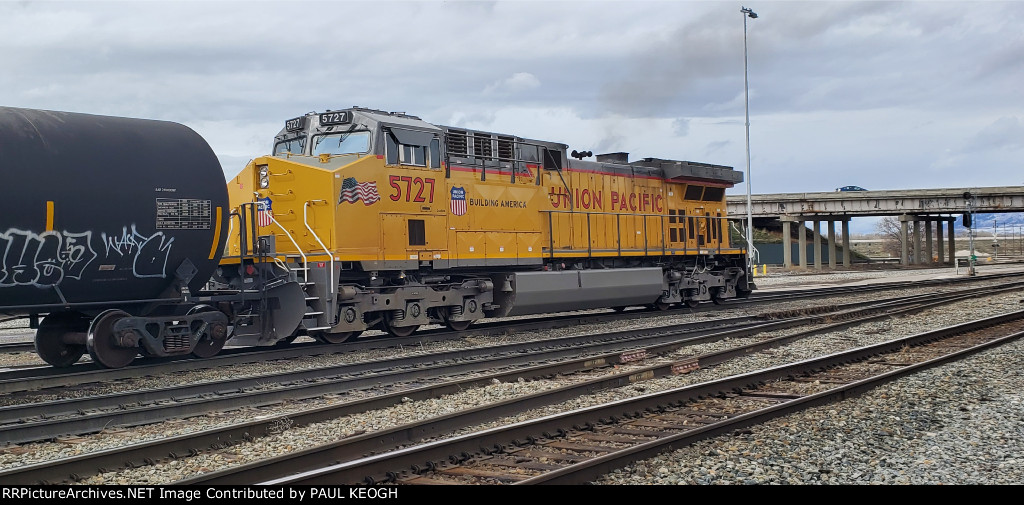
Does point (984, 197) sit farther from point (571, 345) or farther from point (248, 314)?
point (248, 314)

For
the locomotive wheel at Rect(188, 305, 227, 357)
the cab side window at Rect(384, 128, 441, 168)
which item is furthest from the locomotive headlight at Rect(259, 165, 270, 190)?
the locomotive wheel at Rect(188, 305, 227, 357)

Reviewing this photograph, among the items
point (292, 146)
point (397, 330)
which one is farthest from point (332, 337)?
point (292, 146)

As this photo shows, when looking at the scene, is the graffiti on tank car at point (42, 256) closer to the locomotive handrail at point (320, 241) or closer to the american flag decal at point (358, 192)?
the locomotive handrail at point (320, 241)

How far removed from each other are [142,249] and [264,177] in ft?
11.2

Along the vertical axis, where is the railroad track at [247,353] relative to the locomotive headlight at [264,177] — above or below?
below

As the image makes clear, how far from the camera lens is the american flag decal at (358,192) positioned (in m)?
12.3

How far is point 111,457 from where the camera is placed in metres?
5.81

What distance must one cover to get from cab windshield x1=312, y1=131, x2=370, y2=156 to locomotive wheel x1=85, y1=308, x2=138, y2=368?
4.23m

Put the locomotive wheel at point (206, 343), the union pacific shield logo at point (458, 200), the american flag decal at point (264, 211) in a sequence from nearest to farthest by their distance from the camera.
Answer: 1. the locomotive wheel at point (206, 343)
2. the american flag decal at point (264, 211)
3. the union pacific shield logo at point (458, 200)

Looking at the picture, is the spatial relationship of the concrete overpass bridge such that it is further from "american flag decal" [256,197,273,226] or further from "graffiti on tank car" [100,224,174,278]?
"graffiti on tank car" [100,224,174,278]

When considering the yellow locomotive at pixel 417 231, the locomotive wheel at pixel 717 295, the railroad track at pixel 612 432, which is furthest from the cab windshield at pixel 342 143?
the locomotive wheel at pixel 717 295

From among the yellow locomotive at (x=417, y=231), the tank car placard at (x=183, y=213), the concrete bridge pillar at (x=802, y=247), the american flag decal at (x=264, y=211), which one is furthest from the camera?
the concrete bridge pillar at (x=802, y=247)

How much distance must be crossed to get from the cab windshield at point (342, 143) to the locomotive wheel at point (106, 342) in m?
4.23

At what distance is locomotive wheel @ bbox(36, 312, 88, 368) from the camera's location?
10.2 metres
